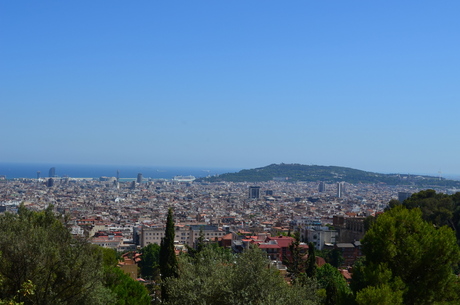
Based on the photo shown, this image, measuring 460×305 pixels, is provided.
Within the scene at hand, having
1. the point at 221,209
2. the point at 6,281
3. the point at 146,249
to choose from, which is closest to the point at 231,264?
the point at 6,281

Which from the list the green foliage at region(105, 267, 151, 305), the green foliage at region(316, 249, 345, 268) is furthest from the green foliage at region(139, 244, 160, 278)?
the green foliage at region(105, 267, 151, 305)

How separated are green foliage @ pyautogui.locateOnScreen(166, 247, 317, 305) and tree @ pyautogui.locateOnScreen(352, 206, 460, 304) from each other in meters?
1.43

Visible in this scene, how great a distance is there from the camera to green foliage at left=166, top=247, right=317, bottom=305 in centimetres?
973

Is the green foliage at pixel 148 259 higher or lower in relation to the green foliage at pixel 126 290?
lower

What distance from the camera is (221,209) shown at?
9131 centimetres

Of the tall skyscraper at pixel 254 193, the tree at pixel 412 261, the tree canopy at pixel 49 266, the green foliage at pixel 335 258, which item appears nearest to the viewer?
the tree canopy at pixel 49 266

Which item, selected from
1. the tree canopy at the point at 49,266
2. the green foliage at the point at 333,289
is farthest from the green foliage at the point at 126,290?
the green foliage at the point at 333,289

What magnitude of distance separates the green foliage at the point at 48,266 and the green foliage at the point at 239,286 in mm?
1594

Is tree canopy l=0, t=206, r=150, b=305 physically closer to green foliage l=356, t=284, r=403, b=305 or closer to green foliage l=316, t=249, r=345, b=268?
green foliage l=356, t=284, r=403, b=305

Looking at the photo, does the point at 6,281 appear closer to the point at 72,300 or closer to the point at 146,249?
Result: the point at 72,300

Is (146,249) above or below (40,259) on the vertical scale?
below

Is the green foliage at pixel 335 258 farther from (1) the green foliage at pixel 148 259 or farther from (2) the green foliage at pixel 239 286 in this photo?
(2) the green foliage at pixel 239 286

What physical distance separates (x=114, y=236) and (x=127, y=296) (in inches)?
1510

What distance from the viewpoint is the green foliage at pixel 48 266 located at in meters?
9.58
